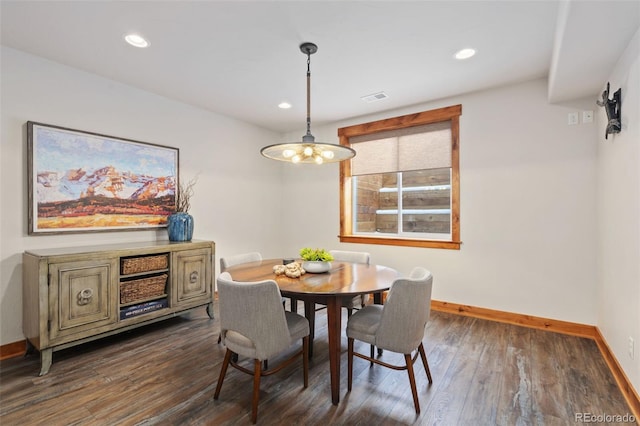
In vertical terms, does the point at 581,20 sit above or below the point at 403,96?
below

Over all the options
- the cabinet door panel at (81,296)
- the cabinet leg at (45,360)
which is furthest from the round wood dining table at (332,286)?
the cabinet leg at (45,360)

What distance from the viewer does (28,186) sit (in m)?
2.66

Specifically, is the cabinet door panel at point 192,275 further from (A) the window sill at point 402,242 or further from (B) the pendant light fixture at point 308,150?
(A) the window sill at point 402,242

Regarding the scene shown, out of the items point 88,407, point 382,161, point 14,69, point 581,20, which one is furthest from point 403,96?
point 88,407

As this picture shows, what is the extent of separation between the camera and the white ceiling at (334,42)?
6.77 ft

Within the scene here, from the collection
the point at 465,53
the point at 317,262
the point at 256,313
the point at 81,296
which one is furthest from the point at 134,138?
the point at 465,53

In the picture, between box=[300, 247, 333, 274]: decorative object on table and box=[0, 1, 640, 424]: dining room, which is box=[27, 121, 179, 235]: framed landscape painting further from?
box=[300, 247, 333, 274]: decorative object on table

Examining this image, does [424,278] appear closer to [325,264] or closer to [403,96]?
[325,264]

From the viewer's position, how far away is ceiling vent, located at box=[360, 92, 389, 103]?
11.8ft

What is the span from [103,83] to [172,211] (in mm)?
1495

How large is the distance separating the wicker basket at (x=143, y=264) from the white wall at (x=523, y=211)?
2.95m

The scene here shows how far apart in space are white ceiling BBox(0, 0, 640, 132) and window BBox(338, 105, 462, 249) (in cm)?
56

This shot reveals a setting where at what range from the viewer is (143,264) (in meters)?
2.95

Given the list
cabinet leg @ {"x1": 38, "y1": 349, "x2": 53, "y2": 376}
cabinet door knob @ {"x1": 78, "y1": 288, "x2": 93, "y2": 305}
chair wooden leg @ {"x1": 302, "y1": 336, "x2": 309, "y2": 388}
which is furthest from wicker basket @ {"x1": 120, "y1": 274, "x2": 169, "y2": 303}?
chair wooden leg @ {"x1": 302, "y1": 336, "x2": 309, "y2": 388}
